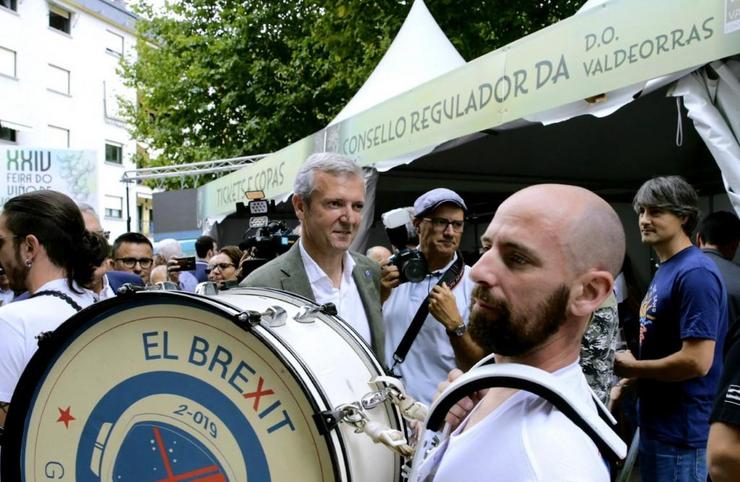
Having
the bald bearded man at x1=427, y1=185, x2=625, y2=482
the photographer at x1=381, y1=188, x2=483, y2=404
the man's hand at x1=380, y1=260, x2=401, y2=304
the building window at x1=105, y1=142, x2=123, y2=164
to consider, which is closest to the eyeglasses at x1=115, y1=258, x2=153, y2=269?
the photographer at x1=381, y1=188, x2=483, y2=404

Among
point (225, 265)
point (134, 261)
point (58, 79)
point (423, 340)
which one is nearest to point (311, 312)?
point (423, 340)

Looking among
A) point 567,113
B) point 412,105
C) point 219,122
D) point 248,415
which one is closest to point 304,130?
point 219,122

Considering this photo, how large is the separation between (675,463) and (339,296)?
153 centimetres

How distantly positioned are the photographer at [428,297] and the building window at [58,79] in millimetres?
32029

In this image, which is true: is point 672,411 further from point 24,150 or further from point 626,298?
point 24,150

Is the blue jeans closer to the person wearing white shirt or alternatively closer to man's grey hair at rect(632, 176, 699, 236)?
man's grey hair at rect(632, 176, 699, 236)

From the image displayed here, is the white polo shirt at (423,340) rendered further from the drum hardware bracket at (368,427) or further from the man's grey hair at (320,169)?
the drum hardware bracket at (368,427)

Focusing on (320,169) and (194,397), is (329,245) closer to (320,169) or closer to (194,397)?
(320,169)

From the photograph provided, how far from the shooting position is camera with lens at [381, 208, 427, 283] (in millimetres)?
3078

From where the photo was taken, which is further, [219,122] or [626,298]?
[219,122]

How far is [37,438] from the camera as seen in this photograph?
72.2 inches

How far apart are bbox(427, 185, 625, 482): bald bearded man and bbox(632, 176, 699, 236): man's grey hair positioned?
6.28ft

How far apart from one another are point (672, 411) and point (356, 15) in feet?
27.3

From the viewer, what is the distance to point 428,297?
3070 millimetres
